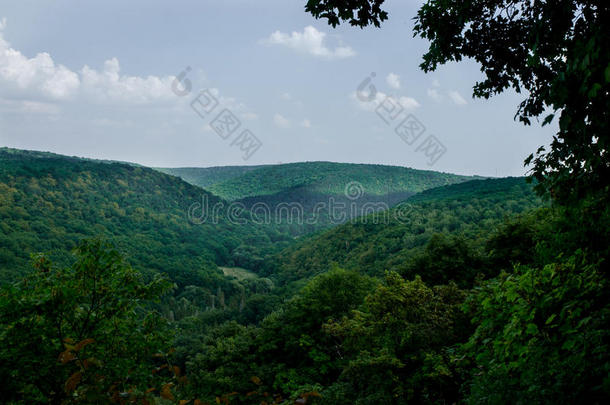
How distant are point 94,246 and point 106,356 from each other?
7.86 ft

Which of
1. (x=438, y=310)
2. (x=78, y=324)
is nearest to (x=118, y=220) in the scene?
(x=438, y=310)

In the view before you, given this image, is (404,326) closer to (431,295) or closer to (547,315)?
(431,295)

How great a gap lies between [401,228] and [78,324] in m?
88.4

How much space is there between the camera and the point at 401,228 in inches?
3607

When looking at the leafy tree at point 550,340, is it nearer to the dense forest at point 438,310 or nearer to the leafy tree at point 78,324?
the dense forest at point 438,310

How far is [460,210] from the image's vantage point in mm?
94000

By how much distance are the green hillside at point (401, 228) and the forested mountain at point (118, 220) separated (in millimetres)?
29679

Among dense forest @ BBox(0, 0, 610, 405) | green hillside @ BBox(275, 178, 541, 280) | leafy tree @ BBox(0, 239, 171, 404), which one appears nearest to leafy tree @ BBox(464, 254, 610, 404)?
dense forest @ BBox(0, 0, 610, 405)

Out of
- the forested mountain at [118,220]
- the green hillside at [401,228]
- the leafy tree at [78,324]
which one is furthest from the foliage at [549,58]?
the forested mountain at [118,220]

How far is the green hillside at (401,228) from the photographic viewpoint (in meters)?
80.0

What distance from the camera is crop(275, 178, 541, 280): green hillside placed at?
80.0m

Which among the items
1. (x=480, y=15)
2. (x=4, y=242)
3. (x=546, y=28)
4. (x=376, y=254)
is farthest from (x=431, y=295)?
(x=4, y=242)

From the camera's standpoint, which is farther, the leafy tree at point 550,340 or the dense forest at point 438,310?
the dense forest at point 438,310

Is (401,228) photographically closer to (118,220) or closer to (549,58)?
(549,58)
